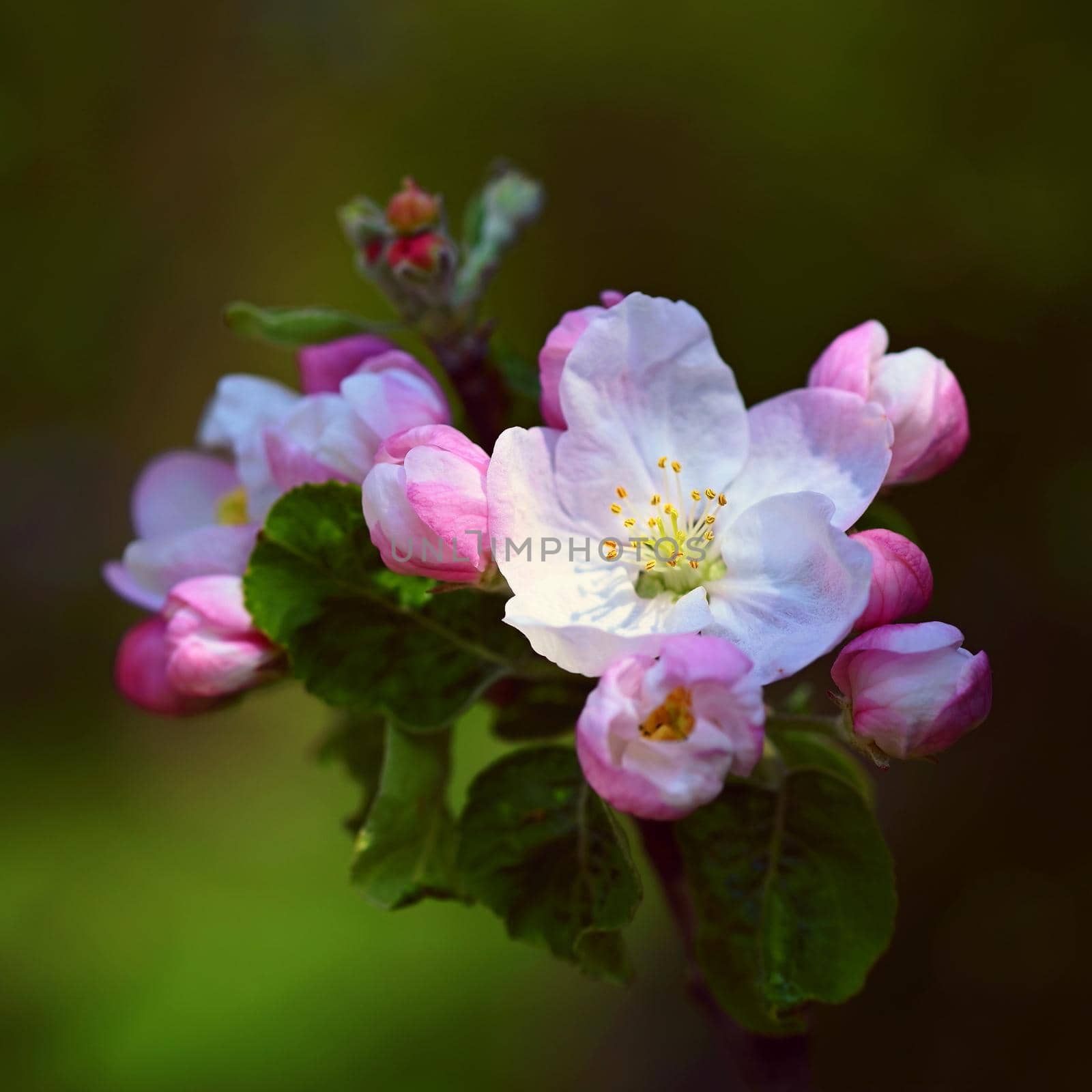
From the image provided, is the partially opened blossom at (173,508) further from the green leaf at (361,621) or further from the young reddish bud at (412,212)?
the young reddish bud at (412,212)

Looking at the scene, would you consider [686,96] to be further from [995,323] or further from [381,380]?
[381,380]

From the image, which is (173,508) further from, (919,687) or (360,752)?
(919,687)

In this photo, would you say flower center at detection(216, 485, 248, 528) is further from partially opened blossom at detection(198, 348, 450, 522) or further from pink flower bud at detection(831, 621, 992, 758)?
pink flower bud at detection(831, 621, 992, 758)

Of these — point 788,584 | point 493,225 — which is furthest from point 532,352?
point 788,584

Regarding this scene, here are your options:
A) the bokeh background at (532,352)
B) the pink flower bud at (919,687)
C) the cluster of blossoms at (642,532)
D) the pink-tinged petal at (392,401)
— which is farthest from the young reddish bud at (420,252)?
the bokeh background at (532,352)

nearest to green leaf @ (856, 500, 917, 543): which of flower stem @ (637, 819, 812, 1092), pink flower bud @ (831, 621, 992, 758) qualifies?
pink flower bud @ (831, 621, 992, 758)

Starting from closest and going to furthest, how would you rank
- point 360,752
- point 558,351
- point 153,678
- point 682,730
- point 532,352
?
point 682,730
point 558,351
point 153,678
point 360,752
point 532,352

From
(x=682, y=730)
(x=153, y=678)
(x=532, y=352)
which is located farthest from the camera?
(x=532, y=352)
